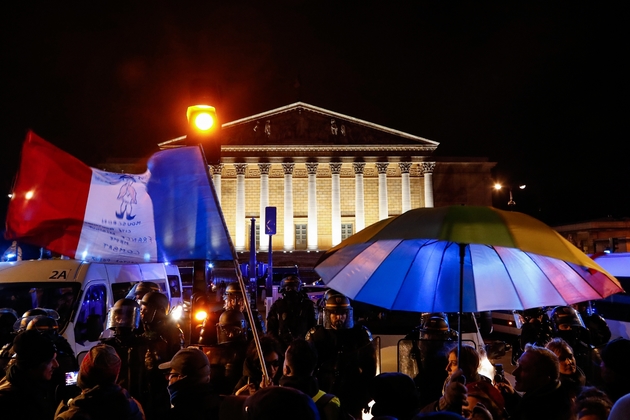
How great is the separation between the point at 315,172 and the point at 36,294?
37.6 meters

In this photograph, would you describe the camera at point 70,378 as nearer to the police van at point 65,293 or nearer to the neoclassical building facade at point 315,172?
the police van at point 65,293

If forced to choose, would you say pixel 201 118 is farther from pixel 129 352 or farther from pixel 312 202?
pixel 312 202

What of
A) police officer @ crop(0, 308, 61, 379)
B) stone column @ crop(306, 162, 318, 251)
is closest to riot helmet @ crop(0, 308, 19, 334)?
police officer @ crop(0, 308, 61, 379)

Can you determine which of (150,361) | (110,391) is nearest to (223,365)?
(150,361)

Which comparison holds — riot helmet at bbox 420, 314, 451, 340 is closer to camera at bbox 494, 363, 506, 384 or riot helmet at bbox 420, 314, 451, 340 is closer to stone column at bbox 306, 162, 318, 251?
camera at bbox 494, 363, 506, 384

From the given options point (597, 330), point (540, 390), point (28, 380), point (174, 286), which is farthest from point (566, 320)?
point (174, 286)

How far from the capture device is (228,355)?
14.4 feet

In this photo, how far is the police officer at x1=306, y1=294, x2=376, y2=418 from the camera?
4131mm

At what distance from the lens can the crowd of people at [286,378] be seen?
2.71 metres

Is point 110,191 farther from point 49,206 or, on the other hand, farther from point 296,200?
point 296,200

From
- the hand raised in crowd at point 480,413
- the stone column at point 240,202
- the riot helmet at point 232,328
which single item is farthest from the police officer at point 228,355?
the stone column at point 240,202

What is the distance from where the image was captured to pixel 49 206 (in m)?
3.52

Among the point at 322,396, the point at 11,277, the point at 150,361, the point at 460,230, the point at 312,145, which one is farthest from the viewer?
the point at 312,145

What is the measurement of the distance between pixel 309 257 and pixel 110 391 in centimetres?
3782
